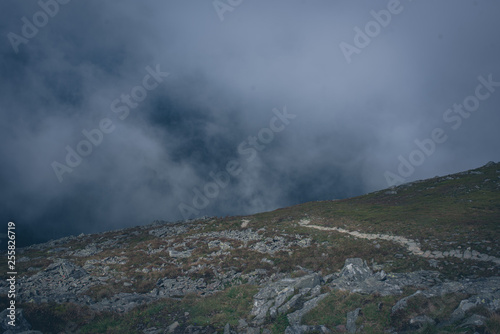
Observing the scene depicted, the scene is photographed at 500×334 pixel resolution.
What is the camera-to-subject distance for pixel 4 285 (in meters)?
26.4

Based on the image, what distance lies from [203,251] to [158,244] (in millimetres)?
9897

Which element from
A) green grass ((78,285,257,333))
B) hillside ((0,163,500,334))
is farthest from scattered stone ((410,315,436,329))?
green grass ((78,285,257,333))

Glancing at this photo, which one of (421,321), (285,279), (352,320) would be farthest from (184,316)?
(421,321)

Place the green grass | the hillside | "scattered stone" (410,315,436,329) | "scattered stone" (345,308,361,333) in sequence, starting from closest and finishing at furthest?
Answer: "scattered stone" (410,315,436,329) < "scattered stone" (345,308,361,333) < the hillside < the green grass

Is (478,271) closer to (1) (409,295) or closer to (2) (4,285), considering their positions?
(1) (409,295)

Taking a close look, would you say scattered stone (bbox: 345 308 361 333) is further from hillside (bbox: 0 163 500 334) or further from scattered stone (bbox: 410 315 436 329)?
scattered stone (bbox: 410 315 436 329)

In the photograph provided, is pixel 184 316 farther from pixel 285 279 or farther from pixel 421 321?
pixel 421 321

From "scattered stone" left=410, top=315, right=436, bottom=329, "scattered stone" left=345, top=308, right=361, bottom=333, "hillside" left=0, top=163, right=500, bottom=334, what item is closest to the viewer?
"scattered stone" left=410, top=315, right=436, bottom=329

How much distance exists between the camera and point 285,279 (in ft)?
76.7

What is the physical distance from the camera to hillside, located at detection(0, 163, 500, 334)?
51.7ft

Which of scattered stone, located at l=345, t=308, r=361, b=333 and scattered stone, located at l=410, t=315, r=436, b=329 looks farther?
scattered stone, located at l=345, t=308, r=361, b=333

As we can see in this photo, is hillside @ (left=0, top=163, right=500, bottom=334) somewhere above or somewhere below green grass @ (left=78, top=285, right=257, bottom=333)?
above

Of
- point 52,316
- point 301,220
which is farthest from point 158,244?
point 301,220

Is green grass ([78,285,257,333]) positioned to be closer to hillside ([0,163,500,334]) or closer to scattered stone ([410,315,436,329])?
hillside ([0,163,500,334])
